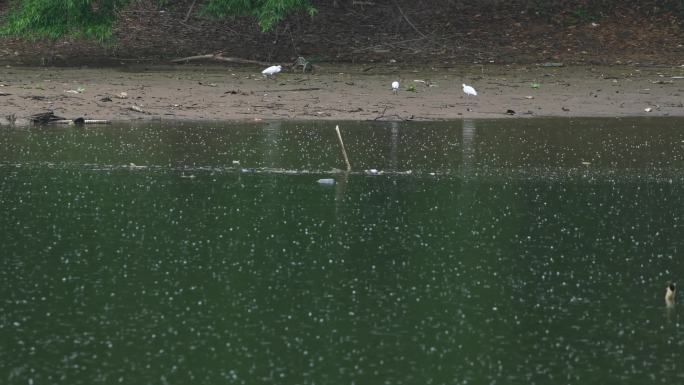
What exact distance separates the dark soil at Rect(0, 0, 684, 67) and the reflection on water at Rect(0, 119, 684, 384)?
28.1 ft

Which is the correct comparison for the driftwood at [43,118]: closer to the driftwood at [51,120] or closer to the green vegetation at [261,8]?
the driftwood at [51,120]

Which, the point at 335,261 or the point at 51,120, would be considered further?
the point at 51,120

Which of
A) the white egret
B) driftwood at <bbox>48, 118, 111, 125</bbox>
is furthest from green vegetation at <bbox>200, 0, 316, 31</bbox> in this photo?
the white egret

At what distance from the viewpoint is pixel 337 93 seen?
2131 cm

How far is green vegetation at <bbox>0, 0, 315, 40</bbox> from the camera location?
76.5 ft

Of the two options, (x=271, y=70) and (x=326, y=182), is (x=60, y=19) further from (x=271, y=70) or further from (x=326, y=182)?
(x=326, y=182)

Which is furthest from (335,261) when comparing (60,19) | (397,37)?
(397,37)

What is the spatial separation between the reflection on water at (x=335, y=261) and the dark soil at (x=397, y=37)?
8.56 metres

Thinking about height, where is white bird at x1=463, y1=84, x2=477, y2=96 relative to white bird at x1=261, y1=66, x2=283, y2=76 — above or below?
below

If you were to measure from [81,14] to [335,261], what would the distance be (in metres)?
15.0

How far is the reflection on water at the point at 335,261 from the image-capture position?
7555 mm

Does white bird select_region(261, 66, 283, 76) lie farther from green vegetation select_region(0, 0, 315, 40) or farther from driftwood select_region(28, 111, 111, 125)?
driftwood select_region(28, 111, 111, 125)

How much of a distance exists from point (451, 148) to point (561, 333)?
28.3 feet

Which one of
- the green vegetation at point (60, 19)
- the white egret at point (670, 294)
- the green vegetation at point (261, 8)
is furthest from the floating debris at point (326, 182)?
the green vegetation at point (60, 19)
